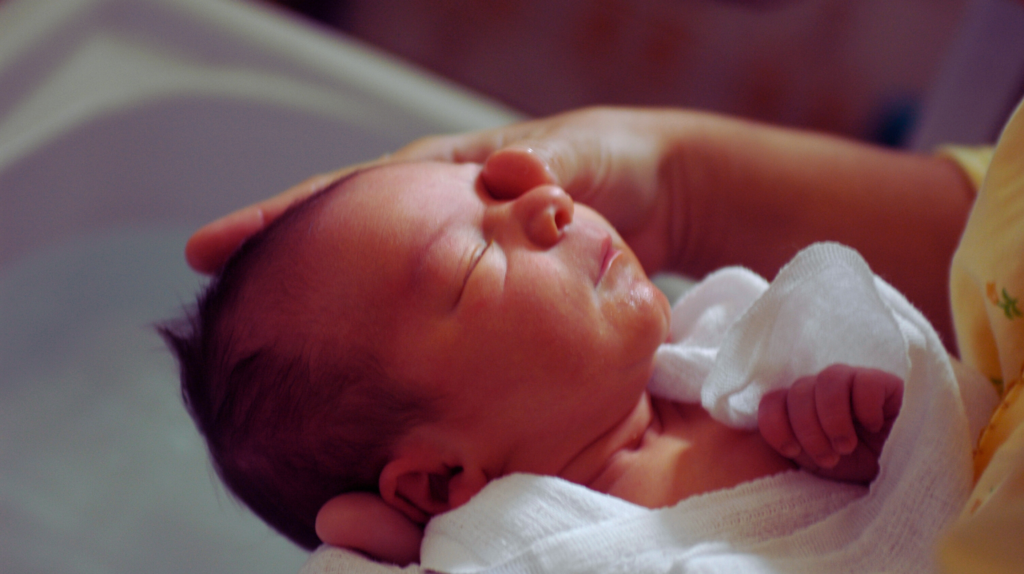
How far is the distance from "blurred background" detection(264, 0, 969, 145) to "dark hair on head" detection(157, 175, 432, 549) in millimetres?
1387

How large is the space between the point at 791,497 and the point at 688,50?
64.8 inches

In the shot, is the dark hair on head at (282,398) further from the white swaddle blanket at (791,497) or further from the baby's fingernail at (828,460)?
the baby's fingernail at (828,460)

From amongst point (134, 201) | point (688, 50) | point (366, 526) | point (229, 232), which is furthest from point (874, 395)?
point (688, 50)

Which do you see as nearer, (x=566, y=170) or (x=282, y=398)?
(x=282, y=398)

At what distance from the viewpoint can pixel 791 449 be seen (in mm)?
623

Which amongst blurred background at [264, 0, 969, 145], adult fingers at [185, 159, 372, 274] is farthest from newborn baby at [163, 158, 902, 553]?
blurred background at [264, 0, 969, 145]

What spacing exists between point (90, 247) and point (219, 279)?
0.66 m

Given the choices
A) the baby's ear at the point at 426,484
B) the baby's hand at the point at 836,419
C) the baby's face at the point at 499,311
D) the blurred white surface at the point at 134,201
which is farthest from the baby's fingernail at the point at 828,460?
the blurred white surface at the point at 134,201

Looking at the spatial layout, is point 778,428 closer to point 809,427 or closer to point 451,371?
point 809,427

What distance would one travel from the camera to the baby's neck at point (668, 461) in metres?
0.66

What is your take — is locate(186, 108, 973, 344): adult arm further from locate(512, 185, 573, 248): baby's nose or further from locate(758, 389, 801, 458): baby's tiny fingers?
locate(758, 389, 801, 458): baby's tiny fingers

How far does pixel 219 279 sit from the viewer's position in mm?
710

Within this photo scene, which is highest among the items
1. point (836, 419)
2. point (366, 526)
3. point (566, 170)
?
point (566, 170)

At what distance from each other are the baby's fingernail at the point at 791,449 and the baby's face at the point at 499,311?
13 centimetres
